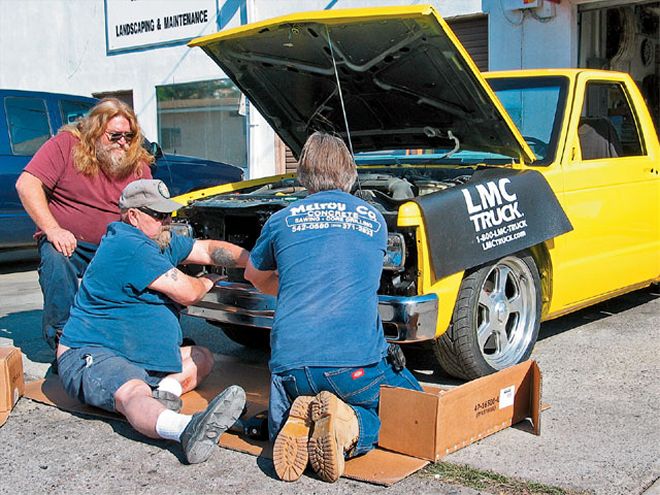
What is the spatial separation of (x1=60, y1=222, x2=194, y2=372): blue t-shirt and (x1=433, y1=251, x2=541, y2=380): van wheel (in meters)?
1.42

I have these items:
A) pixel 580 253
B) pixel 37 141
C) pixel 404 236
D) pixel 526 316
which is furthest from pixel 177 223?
pixel 37 141

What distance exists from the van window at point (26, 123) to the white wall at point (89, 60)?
5405mm

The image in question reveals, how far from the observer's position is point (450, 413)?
373 centimetres

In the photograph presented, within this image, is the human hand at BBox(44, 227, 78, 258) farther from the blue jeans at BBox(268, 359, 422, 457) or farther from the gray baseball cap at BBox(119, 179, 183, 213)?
the blue jeans at BBox(268, 359, 422, 457)

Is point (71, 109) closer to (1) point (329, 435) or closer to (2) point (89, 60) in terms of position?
(1) point (329, 435)

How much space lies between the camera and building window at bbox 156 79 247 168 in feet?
49.4

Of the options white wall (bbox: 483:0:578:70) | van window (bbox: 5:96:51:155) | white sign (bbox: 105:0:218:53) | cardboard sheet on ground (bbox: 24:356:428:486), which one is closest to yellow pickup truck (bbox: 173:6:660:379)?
cardboard sheet on ground (bbox: 24:356:428:486)

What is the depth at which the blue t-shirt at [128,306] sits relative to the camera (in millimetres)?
4141

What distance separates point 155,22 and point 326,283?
1332 cm

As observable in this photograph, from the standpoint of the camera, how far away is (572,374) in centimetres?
506

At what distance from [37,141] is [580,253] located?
6.19 metres

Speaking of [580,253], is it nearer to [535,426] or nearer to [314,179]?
[535,426]

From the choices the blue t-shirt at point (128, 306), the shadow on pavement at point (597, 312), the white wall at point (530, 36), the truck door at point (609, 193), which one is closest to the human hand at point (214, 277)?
the blue t-shirt at point (128, 306)

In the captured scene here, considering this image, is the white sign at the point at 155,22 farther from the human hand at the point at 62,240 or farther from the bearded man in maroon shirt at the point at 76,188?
the human hand at the point at 62,240
